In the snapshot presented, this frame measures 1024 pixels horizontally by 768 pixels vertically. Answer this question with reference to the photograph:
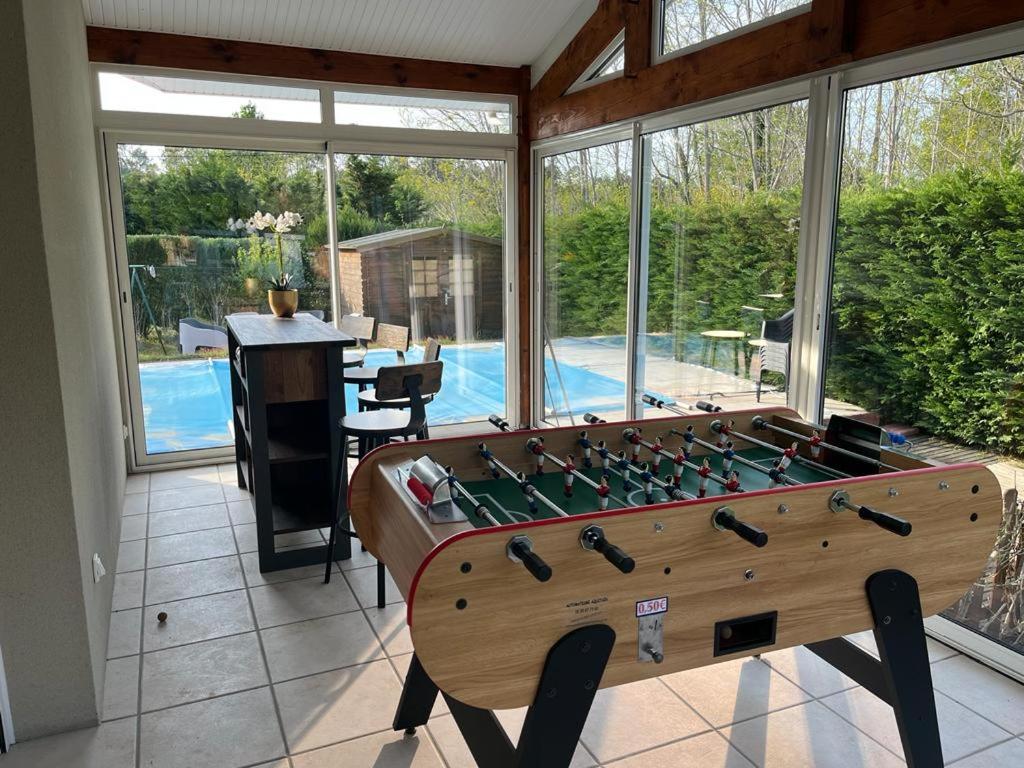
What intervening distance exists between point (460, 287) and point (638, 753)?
13.8ft

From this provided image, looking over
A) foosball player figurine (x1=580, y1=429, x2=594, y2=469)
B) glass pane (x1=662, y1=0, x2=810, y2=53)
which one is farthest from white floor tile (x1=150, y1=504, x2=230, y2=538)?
glass pane (x1=662, y1=0, x2=810, y2=53)

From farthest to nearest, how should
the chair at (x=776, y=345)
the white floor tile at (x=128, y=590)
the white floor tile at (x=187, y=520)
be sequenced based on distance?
the white floor tile at (x=187, y=520), the chair at (x=776, y=345), the white floor tile at (x=128, y=590)

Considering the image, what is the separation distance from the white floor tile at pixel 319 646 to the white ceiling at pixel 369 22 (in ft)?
11.9

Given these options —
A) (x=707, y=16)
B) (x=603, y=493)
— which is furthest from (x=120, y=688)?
(x=707, y=16)

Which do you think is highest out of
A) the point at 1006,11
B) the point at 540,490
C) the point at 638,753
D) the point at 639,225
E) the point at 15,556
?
the point at 1006,11

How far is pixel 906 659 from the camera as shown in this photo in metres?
2.10

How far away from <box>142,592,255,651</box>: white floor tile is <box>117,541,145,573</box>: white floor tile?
1.64 feet

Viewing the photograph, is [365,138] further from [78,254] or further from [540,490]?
[540,490]

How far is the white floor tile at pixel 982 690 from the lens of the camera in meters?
2.58

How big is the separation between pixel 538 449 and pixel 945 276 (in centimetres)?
170

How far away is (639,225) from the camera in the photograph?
4.89 metres

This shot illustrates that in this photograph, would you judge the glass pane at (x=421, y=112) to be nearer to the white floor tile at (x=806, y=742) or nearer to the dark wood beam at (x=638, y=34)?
the dark wood beam at (x=638, y=34)

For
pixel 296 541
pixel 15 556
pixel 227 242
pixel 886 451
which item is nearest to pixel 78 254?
pixel 15 556

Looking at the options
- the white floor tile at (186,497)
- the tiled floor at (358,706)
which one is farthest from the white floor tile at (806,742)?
the white floor tile at (186,497)
